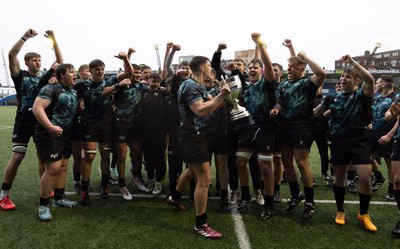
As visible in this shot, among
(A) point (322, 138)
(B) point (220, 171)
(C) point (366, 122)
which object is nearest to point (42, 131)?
(B) point (220, 171)

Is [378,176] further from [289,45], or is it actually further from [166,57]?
[166,57]

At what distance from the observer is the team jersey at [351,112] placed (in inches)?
149

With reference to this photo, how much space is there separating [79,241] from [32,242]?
0.53 metres

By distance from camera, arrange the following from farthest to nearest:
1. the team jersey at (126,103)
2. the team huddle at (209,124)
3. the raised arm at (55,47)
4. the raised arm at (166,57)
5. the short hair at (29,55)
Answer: the raised arm at (166,57)
the team jersey at (126,103)
the raised arm at (55,47)
the short hair at (29,55)
the team huddle at (209,124)

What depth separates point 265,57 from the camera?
12.0ft

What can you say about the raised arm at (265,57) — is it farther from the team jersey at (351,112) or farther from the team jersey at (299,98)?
the team jersey at (351,112)

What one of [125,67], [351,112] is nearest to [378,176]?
[351,112]

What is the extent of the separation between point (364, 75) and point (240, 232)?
8.09 feet

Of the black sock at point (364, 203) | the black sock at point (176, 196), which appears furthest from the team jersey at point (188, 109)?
the black sock at point (364, 203)

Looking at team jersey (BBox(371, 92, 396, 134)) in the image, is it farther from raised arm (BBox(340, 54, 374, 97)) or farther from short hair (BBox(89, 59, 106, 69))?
short hair (BBox(89, 59, 106, 69))

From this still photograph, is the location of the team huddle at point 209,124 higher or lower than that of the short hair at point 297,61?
lower

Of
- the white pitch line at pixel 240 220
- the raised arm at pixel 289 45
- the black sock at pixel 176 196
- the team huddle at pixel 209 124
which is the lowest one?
the white pitch line at pixel 240 220

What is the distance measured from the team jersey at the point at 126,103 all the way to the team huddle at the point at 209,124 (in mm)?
18

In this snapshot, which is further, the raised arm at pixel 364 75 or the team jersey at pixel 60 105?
the team jersey at pixel 60 105
